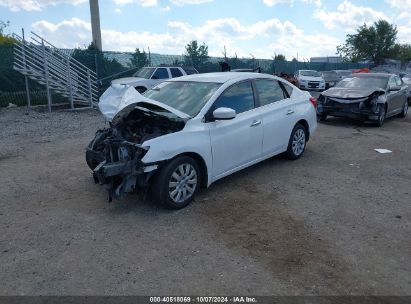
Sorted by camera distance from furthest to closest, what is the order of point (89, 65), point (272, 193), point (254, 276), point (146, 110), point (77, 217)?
1. point (89, 65)
2. point (272, 193)
3. point (146, 110)
4. point (77, 217)
5. point (254, 276)

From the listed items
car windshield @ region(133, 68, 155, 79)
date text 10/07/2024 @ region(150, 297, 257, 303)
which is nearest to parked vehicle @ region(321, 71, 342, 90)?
car windshield @ region(133, 68, 155, 79)

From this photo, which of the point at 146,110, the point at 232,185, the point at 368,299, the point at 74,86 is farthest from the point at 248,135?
the point at 74,86

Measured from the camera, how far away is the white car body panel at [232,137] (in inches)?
175

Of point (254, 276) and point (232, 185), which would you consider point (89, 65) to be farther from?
point (254, 276)

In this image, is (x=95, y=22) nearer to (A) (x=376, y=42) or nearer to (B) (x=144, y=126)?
(B) (x=144, y=126)

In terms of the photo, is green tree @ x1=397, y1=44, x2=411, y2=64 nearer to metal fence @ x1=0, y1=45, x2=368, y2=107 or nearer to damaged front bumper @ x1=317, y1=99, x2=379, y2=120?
metal fence @ x1=0, y1=45, x2=368, y2=107

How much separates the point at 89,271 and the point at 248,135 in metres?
2.99

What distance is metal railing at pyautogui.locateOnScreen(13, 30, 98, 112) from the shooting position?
535 inches

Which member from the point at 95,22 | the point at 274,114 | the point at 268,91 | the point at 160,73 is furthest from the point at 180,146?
the point at 95,22

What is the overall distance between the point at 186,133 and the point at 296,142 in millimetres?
2891

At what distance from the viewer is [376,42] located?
4959 centimetres

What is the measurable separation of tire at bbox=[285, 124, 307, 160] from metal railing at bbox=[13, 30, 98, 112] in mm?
10329

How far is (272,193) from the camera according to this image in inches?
208

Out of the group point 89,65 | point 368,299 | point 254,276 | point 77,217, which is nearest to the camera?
point 368,299
